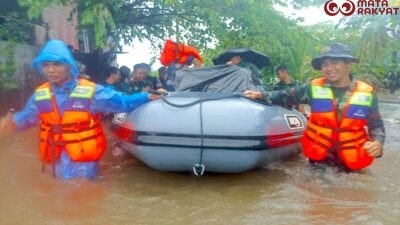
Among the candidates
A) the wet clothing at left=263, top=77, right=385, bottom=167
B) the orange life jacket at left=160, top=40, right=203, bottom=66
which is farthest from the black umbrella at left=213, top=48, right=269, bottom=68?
the wet clothing at left=263, top=77, right=385, bottom=167

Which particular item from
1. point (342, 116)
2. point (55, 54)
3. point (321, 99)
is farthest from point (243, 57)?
point (55, 54)

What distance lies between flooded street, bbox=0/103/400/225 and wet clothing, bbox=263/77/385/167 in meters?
0.46

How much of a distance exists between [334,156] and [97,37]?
13.0 feet

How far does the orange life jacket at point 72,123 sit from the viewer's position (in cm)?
339

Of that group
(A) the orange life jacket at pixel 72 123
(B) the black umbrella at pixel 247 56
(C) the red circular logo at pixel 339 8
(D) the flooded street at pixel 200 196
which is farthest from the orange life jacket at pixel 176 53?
(A) the orange life jacket at pixel 72 123

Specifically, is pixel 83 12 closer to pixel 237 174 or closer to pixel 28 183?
pixel 28 183

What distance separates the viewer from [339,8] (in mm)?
6211

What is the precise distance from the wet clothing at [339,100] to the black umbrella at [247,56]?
202 centimetres

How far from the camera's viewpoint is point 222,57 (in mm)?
6105

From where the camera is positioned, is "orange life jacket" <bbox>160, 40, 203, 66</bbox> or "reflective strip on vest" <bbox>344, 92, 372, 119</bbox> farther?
"orange life jacket" <bbox>160, 40, 203, 66</bbox>

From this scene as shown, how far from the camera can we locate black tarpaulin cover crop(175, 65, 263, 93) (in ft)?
14.3

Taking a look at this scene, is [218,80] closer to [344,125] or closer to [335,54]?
[335,54]

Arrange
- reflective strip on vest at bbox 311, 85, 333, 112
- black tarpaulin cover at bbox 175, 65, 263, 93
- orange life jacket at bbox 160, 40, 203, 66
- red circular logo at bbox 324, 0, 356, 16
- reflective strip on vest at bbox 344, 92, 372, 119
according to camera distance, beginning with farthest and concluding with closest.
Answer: orange life jacket at bbox 160, 40, 203, 66, red circular logo at bbox 324, 0, 356, 16, black tarpaulin cover at bbox 175, 65, 263, 93, reflective strip on vest at bbox 311, 85, 333, 112, reflective strip on vest at bbox 344, 92, 372, 119

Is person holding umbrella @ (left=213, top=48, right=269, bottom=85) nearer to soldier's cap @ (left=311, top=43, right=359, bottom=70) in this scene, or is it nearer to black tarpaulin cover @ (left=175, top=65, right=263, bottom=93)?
black tarpaulin cover @ (left=175, top=65, right=263, bottom=93)
